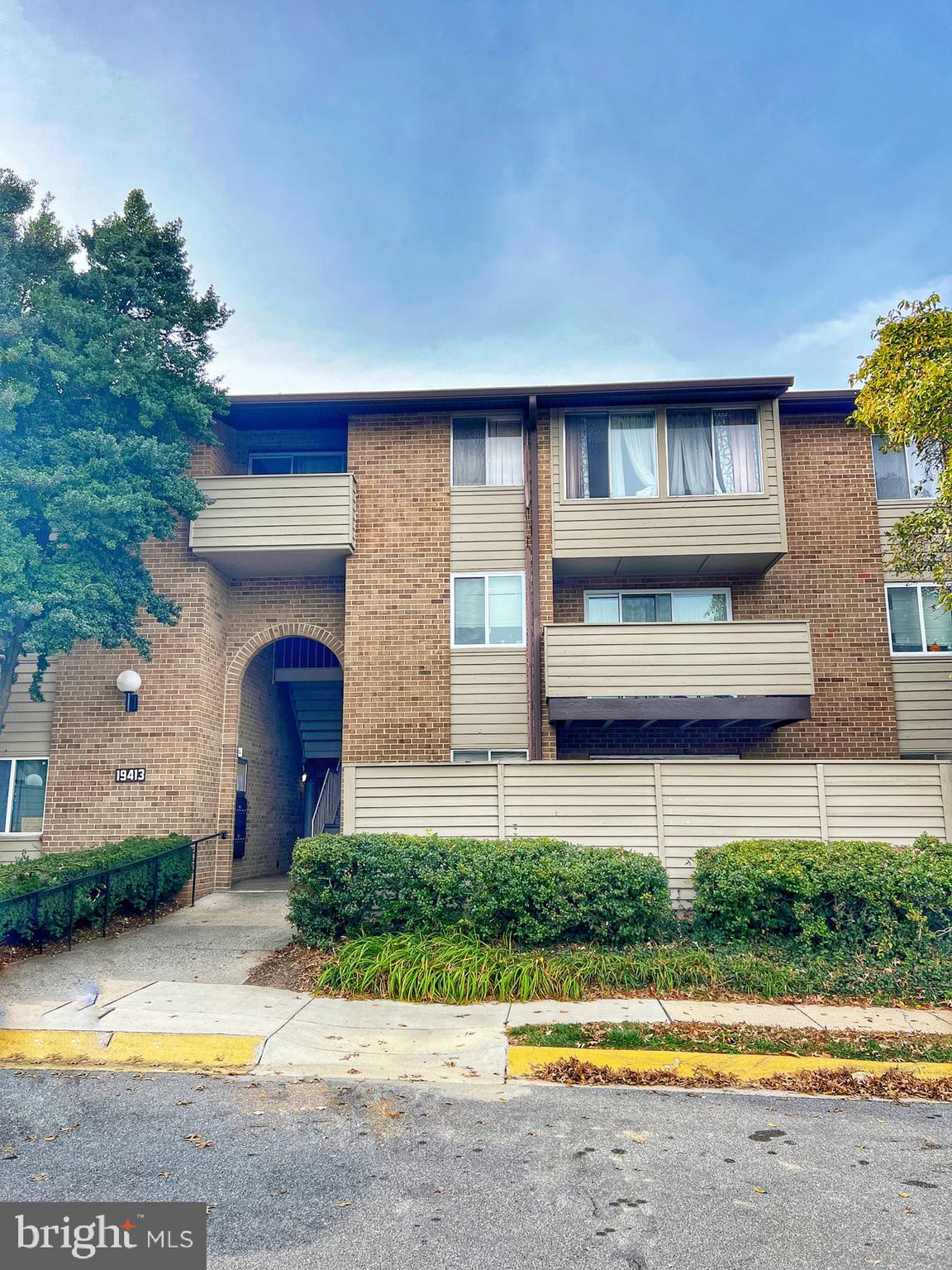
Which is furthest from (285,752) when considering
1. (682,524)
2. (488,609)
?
(682,524)

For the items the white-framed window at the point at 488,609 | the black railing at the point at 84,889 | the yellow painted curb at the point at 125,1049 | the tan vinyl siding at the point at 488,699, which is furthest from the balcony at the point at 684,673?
the yellow painted curb at the point at 125,1049

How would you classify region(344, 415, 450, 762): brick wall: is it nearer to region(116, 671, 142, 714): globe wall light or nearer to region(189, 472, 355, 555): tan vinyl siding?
region(189, 472, 355, 555): tan vinyl siding

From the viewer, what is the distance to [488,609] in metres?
14.2

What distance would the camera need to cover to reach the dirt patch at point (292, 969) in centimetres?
815

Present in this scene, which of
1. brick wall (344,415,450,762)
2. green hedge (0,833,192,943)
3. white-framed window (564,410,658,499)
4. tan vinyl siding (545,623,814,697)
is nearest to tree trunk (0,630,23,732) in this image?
green hedge (0,833,192,943)

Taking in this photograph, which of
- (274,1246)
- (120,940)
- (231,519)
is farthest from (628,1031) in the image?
(231,519)

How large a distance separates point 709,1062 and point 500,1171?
2396mm

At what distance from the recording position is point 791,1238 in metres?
3.68

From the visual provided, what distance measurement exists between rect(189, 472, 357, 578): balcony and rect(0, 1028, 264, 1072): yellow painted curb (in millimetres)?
8410

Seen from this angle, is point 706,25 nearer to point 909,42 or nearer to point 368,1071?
point 909,42

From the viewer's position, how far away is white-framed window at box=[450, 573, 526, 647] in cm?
1407

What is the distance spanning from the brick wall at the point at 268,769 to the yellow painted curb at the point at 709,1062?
397 inches

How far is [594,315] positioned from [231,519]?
43.9 ft

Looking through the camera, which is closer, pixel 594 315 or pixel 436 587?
pixel 436 587
